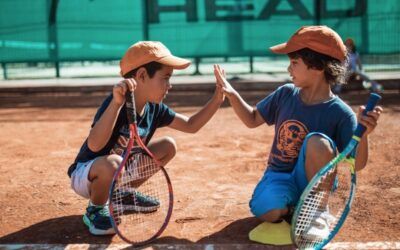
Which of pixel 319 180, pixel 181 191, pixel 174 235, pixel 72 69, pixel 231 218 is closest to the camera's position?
pixel 319 180

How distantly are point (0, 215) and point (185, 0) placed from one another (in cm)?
852

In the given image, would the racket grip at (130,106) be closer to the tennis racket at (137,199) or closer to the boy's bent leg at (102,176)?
the tennis racket at (137,199)

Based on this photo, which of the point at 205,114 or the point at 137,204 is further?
the point at 205,114

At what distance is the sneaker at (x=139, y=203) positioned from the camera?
133 inches

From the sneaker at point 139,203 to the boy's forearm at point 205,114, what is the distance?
0.54 meters

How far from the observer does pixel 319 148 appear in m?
2.76

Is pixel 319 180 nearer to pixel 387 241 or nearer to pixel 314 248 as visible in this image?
pixel 314 248

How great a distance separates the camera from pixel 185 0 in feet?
37.0

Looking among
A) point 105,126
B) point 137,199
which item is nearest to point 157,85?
point 105,126

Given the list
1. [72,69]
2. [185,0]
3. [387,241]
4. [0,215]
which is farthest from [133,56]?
[72,69]

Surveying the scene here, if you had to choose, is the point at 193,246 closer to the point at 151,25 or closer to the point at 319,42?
the point at 319,42

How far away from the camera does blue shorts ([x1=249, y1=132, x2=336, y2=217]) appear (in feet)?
9.55

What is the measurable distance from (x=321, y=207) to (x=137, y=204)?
3.91 ft

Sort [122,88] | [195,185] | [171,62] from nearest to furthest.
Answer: [122,88]
[171,62]
[195,185]
